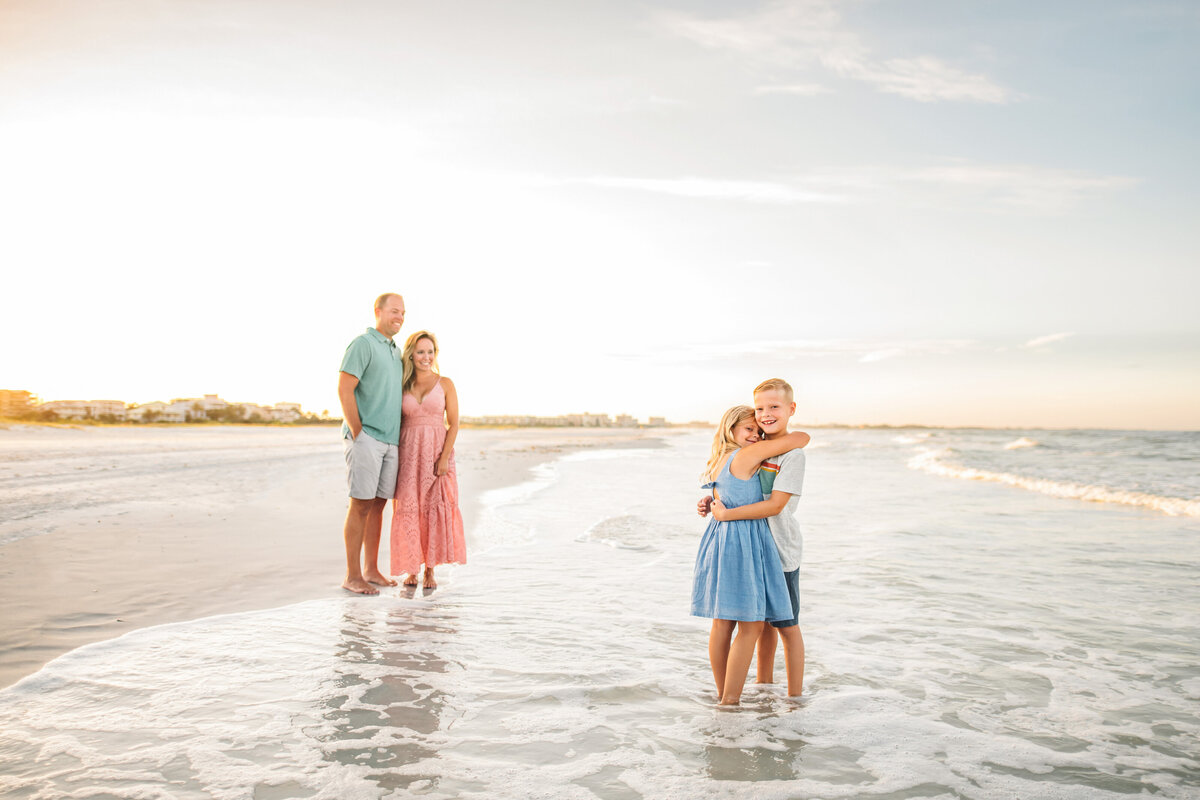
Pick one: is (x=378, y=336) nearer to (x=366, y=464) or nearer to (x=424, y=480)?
(x=366, y=464)

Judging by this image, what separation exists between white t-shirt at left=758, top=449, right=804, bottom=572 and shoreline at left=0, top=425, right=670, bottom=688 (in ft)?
12.9

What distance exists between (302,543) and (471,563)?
205cm

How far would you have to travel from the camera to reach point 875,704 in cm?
375

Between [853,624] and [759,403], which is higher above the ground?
[759,403]

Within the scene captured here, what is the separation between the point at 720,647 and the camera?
3.66 metres

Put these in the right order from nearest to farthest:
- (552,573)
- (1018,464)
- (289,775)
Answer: (289,775) → (552,573) → (1018,464)

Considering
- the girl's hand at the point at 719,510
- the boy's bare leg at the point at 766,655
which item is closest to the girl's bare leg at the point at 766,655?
the boy's bare leg at the point at 766,655

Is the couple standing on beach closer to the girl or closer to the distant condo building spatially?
the girl

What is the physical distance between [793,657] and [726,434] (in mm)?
1269

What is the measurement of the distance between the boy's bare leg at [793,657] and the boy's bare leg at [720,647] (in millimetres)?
297

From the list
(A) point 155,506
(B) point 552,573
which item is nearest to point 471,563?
(B) point 552,573

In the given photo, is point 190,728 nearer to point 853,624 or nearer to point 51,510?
point 853,624

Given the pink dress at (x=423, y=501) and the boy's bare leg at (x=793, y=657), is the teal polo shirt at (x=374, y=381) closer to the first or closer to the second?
the pink dress at (x=423, y=501)

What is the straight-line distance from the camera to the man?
18.8 feet
